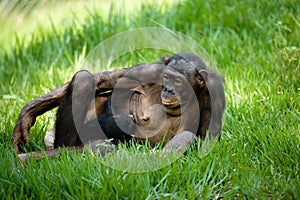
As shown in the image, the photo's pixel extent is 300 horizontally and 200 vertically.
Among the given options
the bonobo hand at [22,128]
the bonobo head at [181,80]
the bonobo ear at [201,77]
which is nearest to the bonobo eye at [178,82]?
the bonobo head at [181,80]

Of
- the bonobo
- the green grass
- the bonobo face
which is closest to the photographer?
the green grass

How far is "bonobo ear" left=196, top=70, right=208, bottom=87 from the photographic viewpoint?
4.48 meters

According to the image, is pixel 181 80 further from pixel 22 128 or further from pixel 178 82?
pixel 22 128

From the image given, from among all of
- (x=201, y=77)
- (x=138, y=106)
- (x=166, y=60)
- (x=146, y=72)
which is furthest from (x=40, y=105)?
(x=201, y=77)

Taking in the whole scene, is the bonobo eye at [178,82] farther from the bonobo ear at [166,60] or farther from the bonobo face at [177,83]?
the bonobo ear at [166,60]

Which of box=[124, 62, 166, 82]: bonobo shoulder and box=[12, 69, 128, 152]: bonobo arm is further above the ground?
box=[124, 62, 166, 82]: bonobo shoulder

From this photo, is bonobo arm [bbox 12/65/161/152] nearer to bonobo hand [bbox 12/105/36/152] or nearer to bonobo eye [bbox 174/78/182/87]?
bonobo hand [bbox 12/105/36/152]

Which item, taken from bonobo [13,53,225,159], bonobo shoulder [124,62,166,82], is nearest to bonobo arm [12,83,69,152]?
bonobo [13,53,225,159]

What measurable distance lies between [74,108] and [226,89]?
5.17ft

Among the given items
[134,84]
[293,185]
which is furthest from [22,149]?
[293,185]

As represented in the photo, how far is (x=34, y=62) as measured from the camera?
258 inches

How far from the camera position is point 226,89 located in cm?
544

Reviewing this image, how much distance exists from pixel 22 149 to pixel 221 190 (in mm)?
1662

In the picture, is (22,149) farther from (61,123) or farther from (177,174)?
(177,174)
